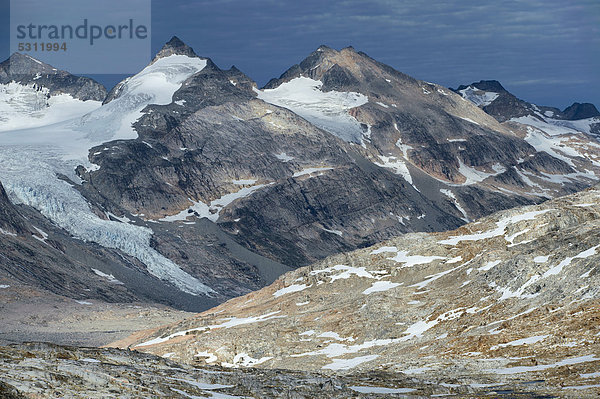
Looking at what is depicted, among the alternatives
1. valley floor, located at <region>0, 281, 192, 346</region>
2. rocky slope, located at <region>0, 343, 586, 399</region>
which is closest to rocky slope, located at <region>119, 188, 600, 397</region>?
rocky slope, located at <region>0, 343, 586, 399</region>

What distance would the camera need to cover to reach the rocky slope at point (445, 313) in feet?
192

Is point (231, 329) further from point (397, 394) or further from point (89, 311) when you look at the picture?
point (89, 311)

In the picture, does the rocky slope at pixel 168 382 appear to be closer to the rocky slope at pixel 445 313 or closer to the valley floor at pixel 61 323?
the rocky slope at pixel 445 313

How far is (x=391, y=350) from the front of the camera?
258 ft

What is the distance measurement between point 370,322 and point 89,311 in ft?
401

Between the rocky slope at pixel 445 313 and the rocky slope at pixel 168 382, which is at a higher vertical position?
the rocky slope at pixel 168 382

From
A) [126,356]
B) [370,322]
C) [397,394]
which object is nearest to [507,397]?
[397,394]

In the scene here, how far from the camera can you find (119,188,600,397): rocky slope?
58.4m

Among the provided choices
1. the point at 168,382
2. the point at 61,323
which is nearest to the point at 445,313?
the point at 168,382

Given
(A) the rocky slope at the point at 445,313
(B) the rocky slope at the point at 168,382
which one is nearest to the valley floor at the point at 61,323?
(A) the rocky slope at the point at 445,313

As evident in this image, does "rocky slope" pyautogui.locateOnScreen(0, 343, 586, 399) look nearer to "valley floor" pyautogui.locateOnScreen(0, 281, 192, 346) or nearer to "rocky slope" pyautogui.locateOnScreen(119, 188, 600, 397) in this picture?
"rocky slope" pyautogui.locateOnScreen(119, 188, 600, 397)

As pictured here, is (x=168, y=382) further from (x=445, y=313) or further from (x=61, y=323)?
(x=61, y=323)

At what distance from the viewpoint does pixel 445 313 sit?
8512 cm

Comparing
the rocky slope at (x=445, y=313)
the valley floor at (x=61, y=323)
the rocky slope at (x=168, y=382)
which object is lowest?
the valley floor at (x=61, y=323)
